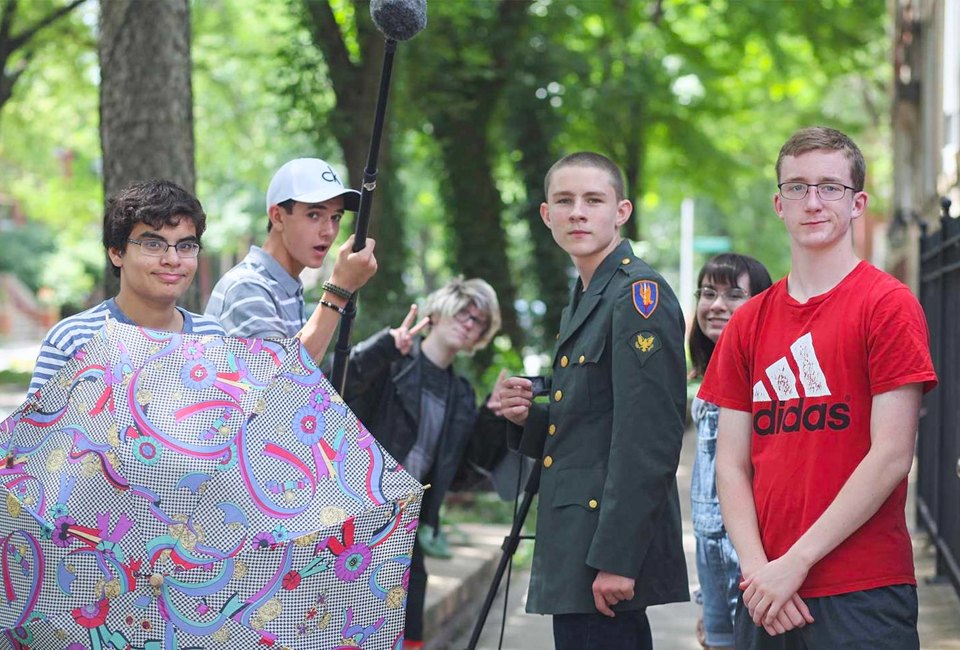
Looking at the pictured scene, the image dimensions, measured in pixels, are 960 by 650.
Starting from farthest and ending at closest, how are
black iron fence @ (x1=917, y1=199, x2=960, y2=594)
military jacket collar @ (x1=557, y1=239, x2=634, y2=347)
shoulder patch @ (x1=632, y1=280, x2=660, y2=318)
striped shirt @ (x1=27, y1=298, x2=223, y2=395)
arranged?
1. black iron fence @ (x1=917, y1=199, x2=960, y2=594)
2. military jacket collar @ (x1=557, y1=239, x2=634, y2=347)
3. shoulder patch @ (x1=632, y1=280, x2=660, y2=318)
4. striped shirt @ (x1=27, y1=298, x2=223, y2=395)

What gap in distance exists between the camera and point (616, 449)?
336 centimetres

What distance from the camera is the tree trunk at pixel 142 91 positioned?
619 centimetres

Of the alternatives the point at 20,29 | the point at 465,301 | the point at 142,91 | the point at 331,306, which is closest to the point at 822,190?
the point at 331,306

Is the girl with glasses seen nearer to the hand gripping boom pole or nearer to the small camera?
the small camera

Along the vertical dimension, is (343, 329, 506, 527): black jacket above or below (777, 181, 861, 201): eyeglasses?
below

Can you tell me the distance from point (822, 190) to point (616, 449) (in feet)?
2.89

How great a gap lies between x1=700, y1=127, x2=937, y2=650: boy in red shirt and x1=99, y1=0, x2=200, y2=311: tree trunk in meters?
3.79

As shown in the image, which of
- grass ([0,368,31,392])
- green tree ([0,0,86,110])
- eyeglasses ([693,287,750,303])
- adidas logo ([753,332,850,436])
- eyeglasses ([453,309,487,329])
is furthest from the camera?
grass ([0,368,31,392])

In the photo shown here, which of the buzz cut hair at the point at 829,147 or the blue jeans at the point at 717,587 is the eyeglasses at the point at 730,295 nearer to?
the blue jeans at the point at 717,587

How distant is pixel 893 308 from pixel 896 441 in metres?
0.31

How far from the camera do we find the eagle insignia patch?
341 cm

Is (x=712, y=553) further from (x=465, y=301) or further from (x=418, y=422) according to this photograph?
(x=465, y=301)

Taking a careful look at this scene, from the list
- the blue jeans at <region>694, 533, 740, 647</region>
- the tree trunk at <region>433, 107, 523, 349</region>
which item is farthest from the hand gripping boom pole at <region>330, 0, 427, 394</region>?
the tree trunk at <region>433, 107, 523, 349</region>

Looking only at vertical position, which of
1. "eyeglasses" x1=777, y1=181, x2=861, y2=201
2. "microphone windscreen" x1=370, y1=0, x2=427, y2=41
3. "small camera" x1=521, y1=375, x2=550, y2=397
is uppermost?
"microphone windscreen" x1=370, y1=0, x2=427, y2=41
